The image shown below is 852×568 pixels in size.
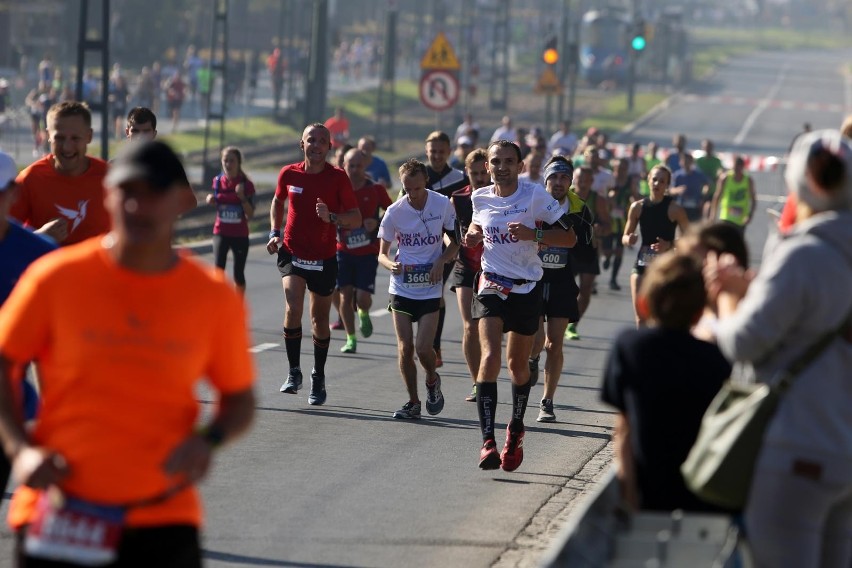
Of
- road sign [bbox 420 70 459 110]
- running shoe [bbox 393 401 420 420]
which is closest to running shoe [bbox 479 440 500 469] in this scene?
running shoe [bbox 393 401 420 420]

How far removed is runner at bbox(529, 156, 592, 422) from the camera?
12391 mm

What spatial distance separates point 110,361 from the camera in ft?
14.5

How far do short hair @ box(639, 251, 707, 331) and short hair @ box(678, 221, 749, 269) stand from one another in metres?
0.26

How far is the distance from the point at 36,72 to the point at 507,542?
54939 millimetres

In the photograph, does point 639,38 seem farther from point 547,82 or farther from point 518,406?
point 518,406

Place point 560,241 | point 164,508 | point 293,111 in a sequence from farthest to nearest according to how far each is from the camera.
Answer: point 293,111 < point 560,241 < point 164,508

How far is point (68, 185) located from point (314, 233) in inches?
174

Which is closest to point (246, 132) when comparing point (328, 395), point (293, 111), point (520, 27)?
point (293, 111)

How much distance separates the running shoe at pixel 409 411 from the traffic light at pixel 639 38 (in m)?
34.8

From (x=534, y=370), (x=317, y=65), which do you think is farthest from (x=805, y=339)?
(x=317, y=65)

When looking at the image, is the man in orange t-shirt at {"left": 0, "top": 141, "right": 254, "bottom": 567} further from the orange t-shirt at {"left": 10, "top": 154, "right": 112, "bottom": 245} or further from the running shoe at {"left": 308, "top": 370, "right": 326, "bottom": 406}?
the running shoe at {"left": 308, "top": 370, "right": 326, "bottom": 406}

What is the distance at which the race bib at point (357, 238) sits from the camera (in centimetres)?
1593

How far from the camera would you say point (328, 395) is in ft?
43.1

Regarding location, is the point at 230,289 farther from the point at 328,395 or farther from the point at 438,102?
the point at 438,102
